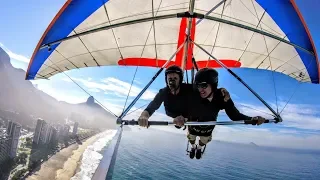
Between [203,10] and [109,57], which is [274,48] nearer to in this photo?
[203,10]

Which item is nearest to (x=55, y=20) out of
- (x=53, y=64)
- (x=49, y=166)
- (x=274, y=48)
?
(x=53, y=64)

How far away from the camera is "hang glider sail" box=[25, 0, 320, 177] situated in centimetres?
592

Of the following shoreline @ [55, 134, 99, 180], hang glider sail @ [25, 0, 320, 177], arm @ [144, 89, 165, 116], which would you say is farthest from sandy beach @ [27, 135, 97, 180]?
arm @ [144, 89, 165, 116]

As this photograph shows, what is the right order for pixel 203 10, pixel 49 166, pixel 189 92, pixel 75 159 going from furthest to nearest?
1. pixel 75 159
2. pixel 49 166
3. pixel 203 10
4. pixel 189 92

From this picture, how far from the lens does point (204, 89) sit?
4.35 meters

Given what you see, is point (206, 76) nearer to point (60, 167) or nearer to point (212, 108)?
point (212, 108)

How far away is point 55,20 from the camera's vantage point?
5.69m

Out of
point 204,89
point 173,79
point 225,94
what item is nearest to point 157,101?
point 173,79

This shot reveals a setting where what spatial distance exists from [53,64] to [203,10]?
4.54 m

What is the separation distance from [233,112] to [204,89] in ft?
2.53

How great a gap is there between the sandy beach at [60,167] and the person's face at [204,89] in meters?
71.4

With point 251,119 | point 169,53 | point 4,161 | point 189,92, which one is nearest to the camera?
point 251,119

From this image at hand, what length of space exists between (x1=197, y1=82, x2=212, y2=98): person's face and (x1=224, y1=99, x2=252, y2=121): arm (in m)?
0.51

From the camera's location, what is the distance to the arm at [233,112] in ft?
15.1
